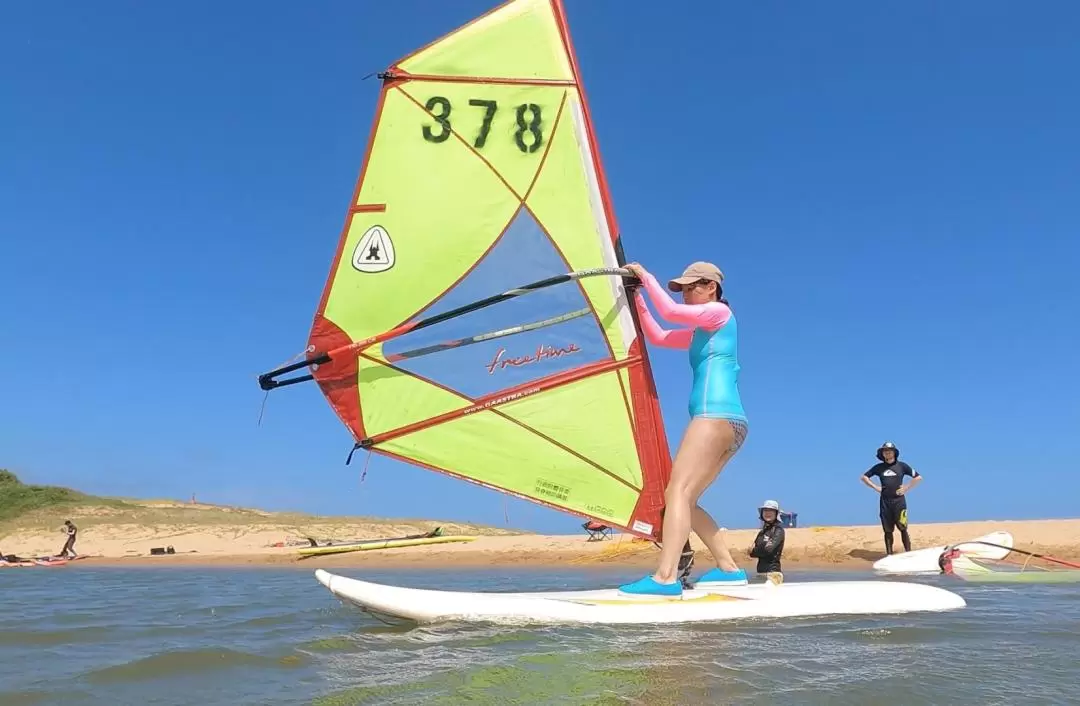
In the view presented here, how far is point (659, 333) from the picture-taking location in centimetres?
Answer: 591

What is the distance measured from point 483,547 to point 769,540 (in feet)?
39.9

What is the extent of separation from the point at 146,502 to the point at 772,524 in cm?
3312

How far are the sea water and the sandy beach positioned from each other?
8098 mm

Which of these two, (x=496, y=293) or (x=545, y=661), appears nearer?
(x=545, y=661)

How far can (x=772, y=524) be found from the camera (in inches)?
311

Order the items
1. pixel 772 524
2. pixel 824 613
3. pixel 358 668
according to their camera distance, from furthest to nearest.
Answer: pixel 772 524 → pixel 824 613 → pixel 358 668

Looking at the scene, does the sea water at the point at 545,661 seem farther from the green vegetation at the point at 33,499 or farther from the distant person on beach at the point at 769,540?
the green vegetation at the point at 33,499

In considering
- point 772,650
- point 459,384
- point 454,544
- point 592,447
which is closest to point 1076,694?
point 772,650

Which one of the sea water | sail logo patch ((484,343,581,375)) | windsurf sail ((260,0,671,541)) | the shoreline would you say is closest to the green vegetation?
the shoreline

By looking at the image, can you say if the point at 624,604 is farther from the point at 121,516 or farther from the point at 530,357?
the point at 121,516

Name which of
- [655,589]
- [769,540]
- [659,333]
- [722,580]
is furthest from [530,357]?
[769,540]

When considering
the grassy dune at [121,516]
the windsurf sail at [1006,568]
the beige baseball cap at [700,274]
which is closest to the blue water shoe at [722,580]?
the beige baseball cap at [700,274]

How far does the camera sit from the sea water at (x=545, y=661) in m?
3.26

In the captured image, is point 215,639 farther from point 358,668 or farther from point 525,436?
point 525,436
